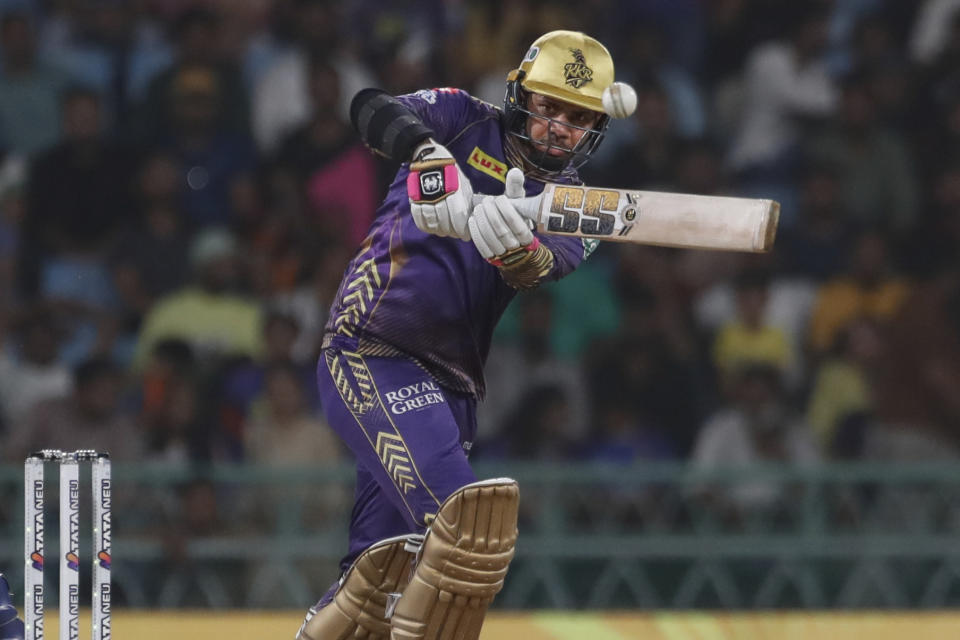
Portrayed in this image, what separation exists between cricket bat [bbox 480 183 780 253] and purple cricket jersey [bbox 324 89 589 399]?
0.21 meters

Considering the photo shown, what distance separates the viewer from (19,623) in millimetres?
4211

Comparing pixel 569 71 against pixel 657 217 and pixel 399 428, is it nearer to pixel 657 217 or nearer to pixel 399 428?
pixel 657 217

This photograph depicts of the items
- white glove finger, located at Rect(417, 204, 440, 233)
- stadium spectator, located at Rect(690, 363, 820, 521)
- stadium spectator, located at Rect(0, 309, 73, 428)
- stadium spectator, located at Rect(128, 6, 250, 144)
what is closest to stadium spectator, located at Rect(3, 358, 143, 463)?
stadium spectator, located at Rect(0, 309, 73, 428)

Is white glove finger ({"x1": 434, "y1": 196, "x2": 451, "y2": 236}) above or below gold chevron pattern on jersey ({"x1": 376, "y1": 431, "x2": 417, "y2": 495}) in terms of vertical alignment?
above

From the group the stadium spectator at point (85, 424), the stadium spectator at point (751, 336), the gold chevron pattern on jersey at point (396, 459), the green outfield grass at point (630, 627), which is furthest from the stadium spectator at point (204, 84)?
the gold chevron pattern on jersey at point (396, 459)

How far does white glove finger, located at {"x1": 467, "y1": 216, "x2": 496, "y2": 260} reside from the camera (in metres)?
4.02

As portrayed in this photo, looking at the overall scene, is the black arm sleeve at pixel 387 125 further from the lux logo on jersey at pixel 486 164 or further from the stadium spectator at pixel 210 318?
the stadium spectator at pixel 210 318

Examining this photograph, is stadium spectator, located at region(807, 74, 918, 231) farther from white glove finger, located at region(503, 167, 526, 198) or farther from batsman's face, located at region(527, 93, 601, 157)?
white glove finger, located at region(503, 167, 526, 198)

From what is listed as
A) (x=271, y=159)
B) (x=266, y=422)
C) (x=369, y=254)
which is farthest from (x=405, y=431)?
(x=271, y=159)

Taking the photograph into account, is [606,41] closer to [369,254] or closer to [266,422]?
[266,422]

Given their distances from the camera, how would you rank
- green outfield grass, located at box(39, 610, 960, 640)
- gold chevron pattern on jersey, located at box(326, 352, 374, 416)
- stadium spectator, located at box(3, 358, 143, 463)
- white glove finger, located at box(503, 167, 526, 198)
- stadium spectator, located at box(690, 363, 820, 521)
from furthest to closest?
1. stadium spectator, located at box(690, 363, 820, 521)
2. stadium spectator, located at box(3, 358, 143, 463)
3. green outfield grass, located at box(39, 610, 960, 640)
4. gold chevron pattern on jersey, located at box(326, 352, 374, 416)
5. white glove finger, located at box(503, 167, 526, 198)

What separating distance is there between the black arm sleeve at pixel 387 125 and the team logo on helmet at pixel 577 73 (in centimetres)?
39

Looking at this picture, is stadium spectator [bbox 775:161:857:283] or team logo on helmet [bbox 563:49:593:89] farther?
stadium spectator [bbox 775:161:857:283]

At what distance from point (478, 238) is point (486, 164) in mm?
495
